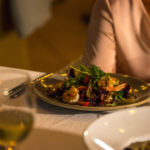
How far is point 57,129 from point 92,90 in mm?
171

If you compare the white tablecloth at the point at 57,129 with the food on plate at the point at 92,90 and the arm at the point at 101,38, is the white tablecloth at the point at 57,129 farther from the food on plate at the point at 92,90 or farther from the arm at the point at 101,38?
the arm at the point at 101,38

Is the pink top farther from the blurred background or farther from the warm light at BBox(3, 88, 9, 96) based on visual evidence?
the blurred background

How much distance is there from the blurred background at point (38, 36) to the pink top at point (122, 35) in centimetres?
174

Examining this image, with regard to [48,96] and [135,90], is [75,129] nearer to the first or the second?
[48,96]

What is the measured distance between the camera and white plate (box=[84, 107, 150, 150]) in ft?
2.09

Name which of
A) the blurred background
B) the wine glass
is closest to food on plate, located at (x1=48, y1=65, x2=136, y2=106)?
the wine glass

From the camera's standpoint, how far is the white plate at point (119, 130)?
0.64m

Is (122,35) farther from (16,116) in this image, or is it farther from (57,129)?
(16,116)

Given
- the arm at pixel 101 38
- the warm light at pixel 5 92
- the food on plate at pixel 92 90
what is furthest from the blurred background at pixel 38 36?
the warm light at pixel 5 92

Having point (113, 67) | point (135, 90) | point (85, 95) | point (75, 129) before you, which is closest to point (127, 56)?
point (113, 67)

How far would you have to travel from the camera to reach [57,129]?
0.78m

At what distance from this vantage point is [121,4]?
1.50 m

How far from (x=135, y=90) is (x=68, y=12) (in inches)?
204

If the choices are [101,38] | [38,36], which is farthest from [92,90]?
[38,36]
